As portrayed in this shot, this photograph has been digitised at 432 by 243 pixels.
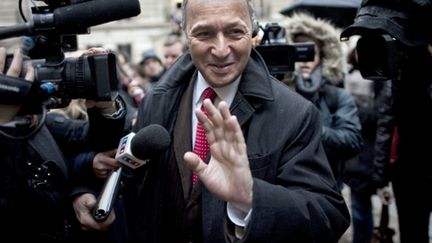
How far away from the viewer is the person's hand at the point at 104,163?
8.41ft

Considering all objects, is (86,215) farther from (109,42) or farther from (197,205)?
(109,42)

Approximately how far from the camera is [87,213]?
8.61ft

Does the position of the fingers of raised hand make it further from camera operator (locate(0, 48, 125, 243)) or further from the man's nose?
the man's nose

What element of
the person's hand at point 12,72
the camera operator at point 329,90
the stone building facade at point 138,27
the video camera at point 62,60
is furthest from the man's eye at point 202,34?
the stone building facade at point 138,27

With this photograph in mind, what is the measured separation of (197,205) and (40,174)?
2.65ft

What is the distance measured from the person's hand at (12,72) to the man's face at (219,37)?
62 cm

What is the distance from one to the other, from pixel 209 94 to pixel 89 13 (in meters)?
0.59

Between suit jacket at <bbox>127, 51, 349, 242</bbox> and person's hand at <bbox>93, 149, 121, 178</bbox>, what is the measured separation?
0.63 ft

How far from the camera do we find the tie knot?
2.33 metres

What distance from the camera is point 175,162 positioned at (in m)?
2.31

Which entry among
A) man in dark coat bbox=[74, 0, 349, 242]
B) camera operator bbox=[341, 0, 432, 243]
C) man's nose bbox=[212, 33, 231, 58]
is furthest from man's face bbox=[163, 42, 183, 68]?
man's nose bbox=[212, 33, 231, 58]

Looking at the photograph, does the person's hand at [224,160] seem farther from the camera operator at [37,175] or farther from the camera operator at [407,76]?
the camera operator at [407,76]

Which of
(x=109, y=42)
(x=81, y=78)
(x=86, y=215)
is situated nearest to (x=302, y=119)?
(x=81, y=78)

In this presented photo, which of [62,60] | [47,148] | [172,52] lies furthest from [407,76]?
[172,52]
